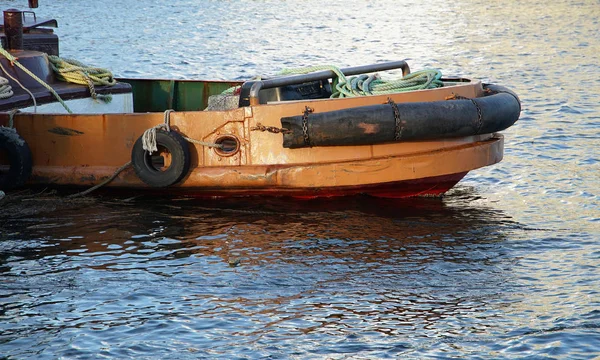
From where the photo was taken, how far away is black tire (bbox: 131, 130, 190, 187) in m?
8.44

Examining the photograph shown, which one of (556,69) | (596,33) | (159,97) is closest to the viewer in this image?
(159,97)

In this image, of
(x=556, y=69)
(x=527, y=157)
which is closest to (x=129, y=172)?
(x=527, y=157)

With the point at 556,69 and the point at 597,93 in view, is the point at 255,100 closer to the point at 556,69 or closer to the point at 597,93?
the point at 597,93

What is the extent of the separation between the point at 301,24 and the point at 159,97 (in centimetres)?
2075

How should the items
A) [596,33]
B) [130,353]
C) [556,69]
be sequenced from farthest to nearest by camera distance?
[596,33] → [556,69] → [130,353]

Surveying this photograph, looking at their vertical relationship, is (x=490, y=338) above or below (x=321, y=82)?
below

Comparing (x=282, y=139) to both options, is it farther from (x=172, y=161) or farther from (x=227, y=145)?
(x=172, y=161)

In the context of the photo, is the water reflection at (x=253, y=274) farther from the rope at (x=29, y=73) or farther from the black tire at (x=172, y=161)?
the rope at (x=29, y=73)

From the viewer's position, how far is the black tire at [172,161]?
844 centimetres

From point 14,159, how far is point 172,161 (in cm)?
157

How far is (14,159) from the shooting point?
28.6 feet

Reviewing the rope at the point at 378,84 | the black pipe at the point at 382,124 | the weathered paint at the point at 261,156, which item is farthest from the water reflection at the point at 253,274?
the rope at the point at 378,84

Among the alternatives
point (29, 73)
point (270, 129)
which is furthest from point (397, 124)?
point (29, 73)

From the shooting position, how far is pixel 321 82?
919 cm
